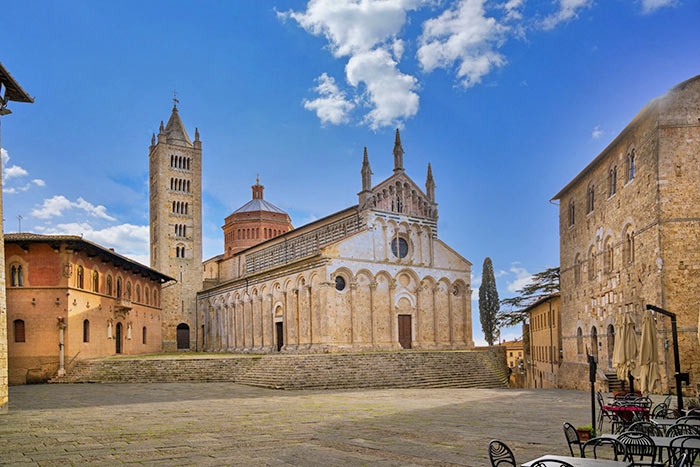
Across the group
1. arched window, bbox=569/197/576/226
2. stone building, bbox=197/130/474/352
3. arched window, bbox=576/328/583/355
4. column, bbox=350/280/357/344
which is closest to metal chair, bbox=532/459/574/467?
arched window, bbox=576/328/583/355

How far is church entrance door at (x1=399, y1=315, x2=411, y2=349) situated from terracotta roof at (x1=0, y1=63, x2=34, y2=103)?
2801 centimetres

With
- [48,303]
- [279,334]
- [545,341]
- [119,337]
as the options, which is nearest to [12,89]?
[48,303]

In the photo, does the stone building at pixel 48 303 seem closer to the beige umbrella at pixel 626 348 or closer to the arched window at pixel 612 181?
the arched window at pixel 612 181

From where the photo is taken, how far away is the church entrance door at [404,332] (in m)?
40.9

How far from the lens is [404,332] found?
4106 centimetres

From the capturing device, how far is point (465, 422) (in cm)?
1379

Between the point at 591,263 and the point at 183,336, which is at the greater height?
the point at 591,263

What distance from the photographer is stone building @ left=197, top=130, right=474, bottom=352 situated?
38.2 m

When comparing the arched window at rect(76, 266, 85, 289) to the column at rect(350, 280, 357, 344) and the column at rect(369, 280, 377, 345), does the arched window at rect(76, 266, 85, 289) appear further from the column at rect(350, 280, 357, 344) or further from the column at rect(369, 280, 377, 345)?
the column at rect(369, 280, 377, 345)

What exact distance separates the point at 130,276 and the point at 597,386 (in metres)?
31.0

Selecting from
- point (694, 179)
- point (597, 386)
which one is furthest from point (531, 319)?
point (694, 179)

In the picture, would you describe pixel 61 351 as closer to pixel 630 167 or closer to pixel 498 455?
pixel 630 167

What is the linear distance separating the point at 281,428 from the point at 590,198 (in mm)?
20229

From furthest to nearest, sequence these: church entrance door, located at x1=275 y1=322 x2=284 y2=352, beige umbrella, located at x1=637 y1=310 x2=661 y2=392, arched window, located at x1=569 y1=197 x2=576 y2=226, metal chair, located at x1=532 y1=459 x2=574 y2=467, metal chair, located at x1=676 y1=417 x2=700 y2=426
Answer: church entrance door, located at x1=275 y1=322 x2=284 y2=352 → arched window, located at x1=569 y1=197 x2=576 y2=226 → beige umbrella, located at x1=637 y1=310 x2=661 y2=392 → metal chair, located at x1=676 y1=417 x2=700 y2=426 → metal chair, located at x1=532 y1=459 x2=574 y2=467
